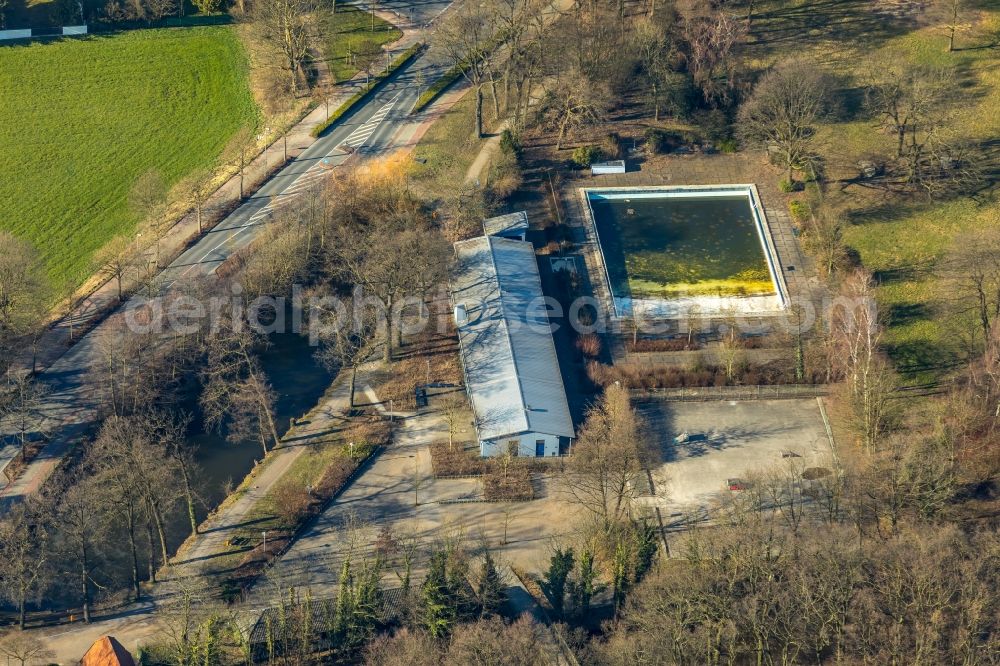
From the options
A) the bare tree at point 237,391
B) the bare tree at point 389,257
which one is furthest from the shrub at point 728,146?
the bare tree at point 237,391

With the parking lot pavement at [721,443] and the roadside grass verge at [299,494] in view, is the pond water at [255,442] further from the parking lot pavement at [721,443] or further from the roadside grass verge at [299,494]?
the parking lot pavement at [721,443]

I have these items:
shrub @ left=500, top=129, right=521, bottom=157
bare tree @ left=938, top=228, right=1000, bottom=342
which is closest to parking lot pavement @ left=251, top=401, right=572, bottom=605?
shrub @ left=500, top=129, right=521, bottom=157

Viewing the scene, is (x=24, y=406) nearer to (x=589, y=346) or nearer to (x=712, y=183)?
(x=589, y=346)

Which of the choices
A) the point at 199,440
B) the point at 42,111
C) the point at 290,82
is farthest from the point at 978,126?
the point at 42,111

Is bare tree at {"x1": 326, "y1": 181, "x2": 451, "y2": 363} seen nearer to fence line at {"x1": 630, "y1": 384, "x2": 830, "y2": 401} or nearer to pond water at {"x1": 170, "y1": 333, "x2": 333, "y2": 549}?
pond water at {"x1": 170, "y1": 333, "x2": 333, "y2": 549}

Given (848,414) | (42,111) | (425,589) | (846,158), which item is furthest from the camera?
(42,111)

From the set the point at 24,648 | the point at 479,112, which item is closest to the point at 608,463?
the point at 24,648

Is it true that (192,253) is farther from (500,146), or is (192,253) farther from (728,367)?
(728,367)
